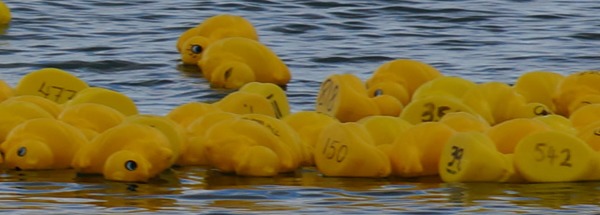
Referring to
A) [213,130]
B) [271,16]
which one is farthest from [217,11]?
[213,130]

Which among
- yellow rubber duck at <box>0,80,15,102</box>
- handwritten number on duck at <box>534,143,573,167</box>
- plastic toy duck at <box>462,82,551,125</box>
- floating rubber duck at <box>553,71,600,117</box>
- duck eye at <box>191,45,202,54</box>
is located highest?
duck eye at <box>191,45,202,54</box>

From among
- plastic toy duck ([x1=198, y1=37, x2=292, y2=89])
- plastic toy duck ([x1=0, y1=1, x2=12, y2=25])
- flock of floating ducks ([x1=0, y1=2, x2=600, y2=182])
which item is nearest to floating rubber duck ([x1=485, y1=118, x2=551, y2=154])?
flock of floating ducks ([x1=0, y1=2, x2=600, y2=182])

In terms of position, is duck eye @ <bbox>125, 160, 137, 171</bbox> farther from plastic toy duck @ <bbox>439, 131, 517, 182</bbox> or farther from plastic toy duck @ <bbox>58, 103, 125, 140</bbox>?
plastic toy duck @ <bbox>439, 131, 517, 182</bbox>

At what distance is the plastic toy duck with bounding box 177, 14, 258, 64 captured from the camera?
46.3ft

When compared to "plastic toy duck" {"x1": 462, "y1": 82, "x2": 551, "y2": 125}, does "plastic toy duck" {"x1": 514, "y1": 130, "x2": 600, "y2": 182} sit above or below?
below

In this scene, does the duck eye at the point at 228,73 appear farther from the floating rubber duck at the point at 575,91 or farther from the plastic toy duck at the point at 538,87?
the floating rubber duck at the point at 575,91

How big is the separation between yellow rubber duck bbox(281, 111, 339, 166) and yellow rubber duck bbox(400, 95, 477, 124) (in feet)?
1.74

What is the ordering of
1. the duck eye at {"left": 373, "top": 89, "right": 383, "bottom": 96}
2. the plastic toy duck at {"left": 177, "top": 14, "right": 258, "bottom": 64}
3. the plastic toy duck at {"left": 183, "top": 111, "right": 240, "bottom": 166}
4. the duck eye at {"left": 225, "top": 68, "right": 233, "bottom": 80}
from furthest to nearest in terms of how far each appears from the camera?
the plastic toy duck at {"left": 177, "top": 14, "right": 258, "bottom": 64} → the duck eye at {"left": 225, "top": 68, "right": 233, "bottom": 80} → the duck eye at {"left": 373, "top": 89, "right": 383, "bottom": 96} → the plastic toy duck at {"left": 183, "top": 111, "right": 240, "bottom": 166}

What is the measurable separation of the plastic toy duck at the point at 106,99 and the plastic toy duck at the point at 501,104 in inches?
89.4

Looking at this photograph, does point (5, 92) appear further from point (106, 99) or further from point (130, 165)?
point (130, 165)

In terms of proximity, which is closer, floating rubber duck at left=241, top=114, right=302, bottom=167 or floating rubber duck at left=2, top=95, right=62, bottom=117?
floating rubber duck at left=241, top=114, right=302, bottom=167

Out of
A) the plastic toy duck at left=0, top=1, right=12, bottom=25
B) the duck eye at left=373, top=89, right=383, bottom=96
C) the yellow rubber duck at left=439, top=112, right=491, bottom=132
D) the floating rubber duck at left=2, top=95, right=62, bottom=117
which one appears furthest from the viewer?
the plastic toy duck at left=0, top=1, right=12, bottom=25

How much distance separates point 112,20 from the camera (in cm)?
1784

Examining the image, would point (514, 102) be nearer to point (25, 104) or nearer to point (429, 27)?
point (25, 104)
